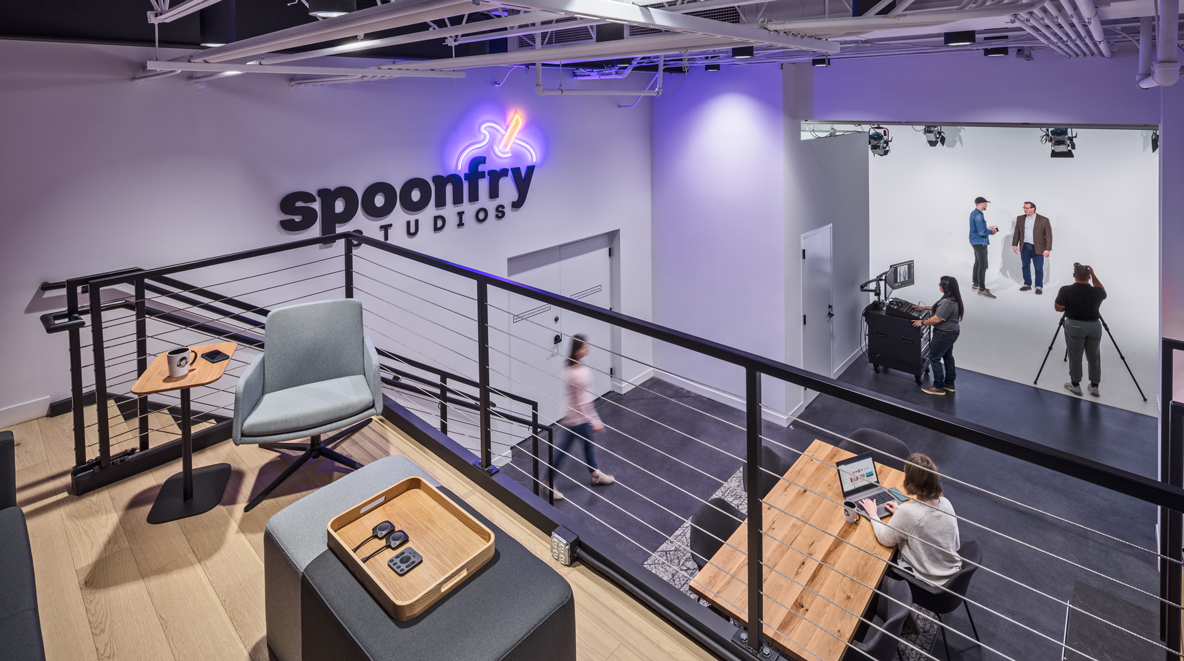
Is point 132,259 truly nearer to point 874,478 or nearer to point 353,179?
point 353,179

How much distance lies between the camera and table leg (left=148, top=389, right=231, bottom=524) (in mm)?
3010

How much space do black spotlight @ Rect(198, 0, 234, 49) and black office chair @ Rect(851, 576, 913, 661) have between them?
4.88m

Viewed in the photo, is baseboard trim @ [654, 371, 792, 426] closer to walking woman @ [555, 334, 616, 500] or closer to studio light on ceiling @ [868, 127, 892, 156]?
walking woman @ [555, 334, 616, 500]

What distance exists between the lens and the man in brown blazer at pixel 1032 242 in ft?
36.2

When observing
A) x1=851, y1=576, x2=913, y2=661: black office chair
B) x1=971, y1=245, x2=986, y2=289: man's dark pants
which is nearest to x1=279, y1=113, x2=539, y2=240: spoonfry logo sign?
x1=851, y1=576, x2=913, y2=661: black office chair

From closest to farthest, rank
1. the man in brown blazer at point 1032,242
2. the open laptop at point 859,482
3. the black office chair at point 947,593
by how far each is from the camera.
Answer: the black office chair at point 947,593 < the open laptop at point 859,482 < the man in brown blazer at point 1032,242

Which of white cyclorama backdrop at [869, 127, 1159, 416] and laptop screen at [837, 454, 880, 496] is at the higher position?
white cyclorama backdrop at [869, 127, 1159, 416]

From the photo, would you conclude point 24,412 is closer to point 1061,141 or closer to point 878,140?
point 878,140

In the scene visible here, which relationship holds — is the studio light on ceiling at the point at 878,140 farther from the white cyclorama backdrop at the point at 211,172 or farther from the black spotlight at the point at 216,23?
the black spotlight at the point at 216,23

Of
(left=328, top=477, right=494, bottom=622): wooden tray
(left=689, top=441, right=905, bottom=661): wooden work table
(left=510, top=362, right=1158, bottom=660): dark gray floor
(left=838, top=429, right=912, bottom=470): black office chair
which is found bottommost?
(left=510, top=362, right=1158, bottom=660): dark gray floor

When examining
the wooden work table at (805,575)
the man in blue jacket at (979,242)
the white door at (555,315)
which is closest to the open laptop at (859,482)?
the wooden work table at (805,575)

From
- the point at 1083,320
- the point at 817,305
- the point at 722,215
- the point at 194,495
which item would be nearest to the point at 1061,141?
the point at 1083,320

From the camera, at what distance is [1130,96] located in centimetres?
552

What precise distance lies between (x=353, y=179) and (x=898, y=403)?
16.8 ft
